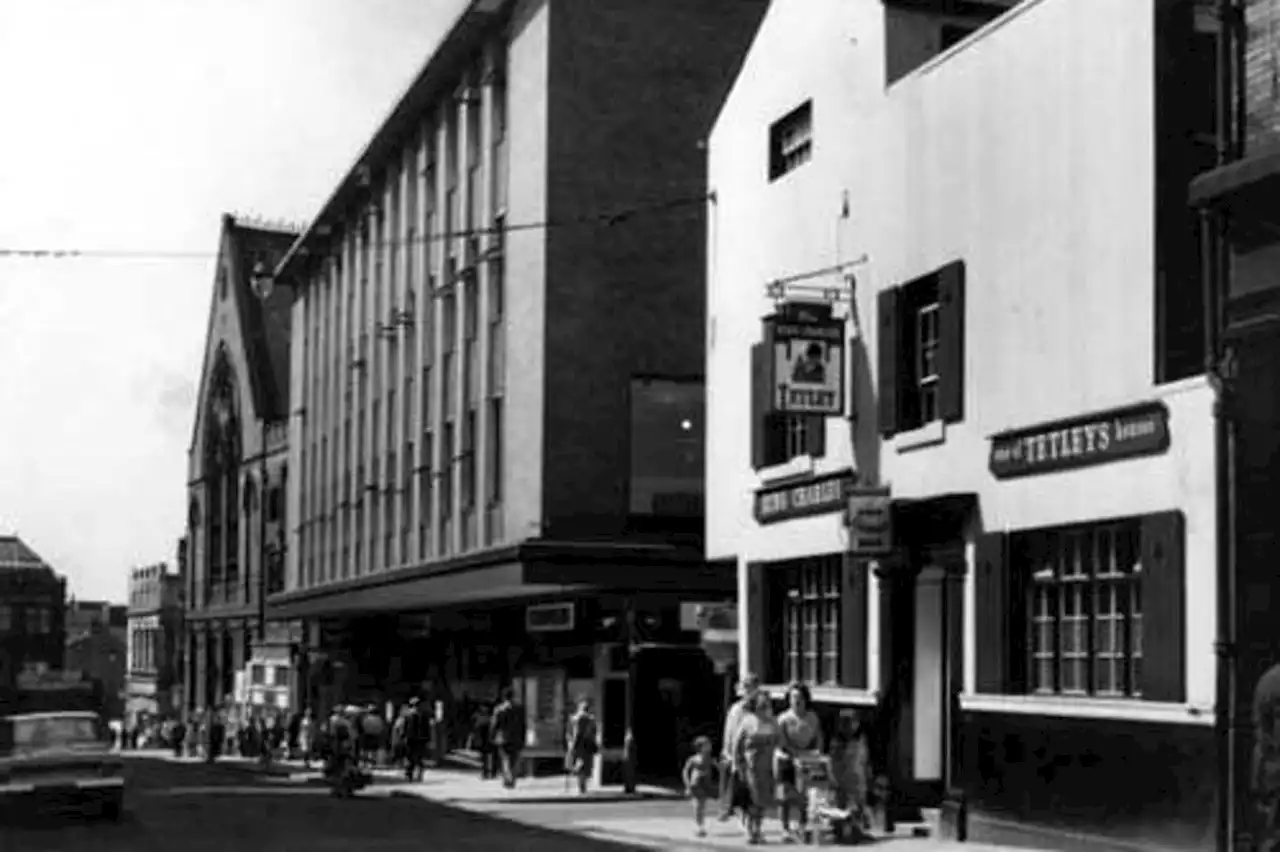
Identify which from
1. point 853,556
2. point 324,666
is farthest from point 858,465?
point 324,666

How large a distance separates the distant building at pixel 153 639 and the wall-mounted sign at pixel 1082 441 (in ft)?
304

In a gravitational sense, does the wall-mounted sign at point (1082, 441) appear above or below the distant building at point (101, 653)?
above

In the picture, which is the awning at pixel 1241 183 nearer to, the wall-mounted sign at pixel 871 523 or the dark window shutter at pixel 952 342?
the dark window shutter at pixel 952 342

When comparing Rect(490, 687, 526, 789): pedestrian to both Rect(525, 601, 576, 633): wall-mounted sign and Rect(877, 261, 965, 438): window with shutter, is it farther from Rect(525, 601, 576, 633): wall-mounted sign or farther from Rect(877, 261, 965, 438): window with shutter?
Rect(877, 261, 965, 438): window with shutter

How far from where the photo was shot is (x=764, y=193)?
2898cm

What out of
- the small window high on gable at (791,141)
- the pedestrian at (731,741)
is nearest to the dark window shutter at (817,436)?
the pedestrian at (731,741)

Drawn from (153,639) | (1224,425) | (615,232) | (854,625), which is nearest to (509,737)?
(615,232)

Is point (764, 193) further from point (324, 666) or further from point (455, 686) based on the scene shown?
point (324, 666)

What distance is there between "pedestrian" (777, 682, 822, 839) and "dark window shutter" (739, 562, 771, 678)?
360 centimetres

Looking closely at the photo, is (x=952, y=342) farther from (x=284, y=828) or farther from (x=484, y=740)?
(x=484, y=740)

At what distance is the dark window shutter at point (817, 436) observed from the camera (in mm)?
26844

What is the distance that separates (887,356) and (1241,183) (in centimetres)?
781

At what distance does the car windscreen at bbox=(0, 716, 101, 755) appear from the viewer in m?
28.3

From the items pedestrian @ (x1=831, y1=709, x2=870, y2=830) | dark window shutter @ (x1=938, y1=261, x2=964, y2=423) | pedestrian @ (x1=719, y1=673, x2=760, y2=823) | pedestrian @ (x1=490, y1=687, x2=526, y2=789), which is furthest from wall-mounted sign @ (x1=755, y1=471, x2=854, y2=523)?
pedestrian @ (x1=490, y1=687, x2=526, y2=789)
